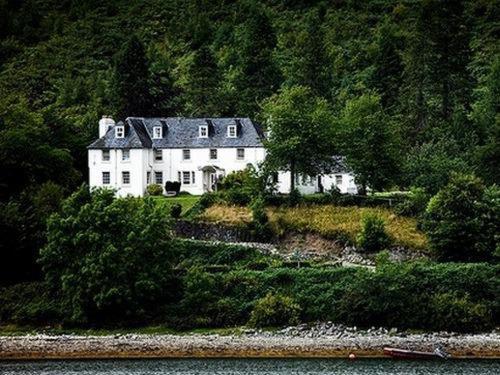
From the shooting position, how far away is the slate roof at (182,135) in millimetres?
80625

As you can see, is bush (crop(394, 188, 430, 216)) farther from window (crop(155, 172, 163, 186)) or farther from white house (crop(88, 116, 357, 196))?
window (crop(155, 172, 163, 186))

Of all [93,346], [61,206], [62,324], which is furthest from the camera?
[61,206]

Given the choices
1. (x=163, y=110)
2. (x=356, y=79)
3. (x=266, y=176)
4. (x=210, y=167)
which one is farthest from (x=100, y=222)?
(x=356, y=79)

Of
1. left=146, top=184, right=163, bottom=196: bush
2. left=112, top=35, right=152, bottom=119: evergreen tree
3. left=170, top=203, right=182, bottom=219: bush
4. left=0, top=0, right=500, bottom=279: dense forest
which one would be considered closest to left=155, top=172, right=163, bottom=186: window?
left=146, top=184, right=163, bottom=196: bush

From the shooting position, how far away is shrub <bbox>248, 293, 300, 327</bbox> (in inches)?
2183

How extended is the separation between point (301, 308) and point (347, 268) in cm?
399

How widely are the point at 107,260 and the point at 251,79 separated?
51.3 metres

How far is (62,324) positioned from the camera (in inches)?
2258

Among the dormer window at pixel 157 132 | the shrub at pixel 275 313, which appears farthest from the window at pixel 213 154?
the shrub at pixel 275 313

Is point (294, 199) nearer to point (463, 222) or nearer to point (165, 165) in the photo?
point (463, 222)

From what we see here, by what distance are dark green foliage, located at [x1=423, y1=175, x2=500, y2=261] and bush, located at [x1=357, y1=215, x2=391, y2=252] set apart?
3.84 m

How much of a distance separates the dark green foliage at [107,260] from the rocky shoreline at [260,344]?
2307 mm

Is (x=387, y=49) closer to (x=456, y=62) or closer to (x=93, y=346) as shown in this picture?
(x=456, y=62)

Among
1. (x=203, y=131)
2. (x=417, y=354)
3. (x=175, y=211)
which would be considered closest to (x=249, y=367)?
(x=417, y=354)
